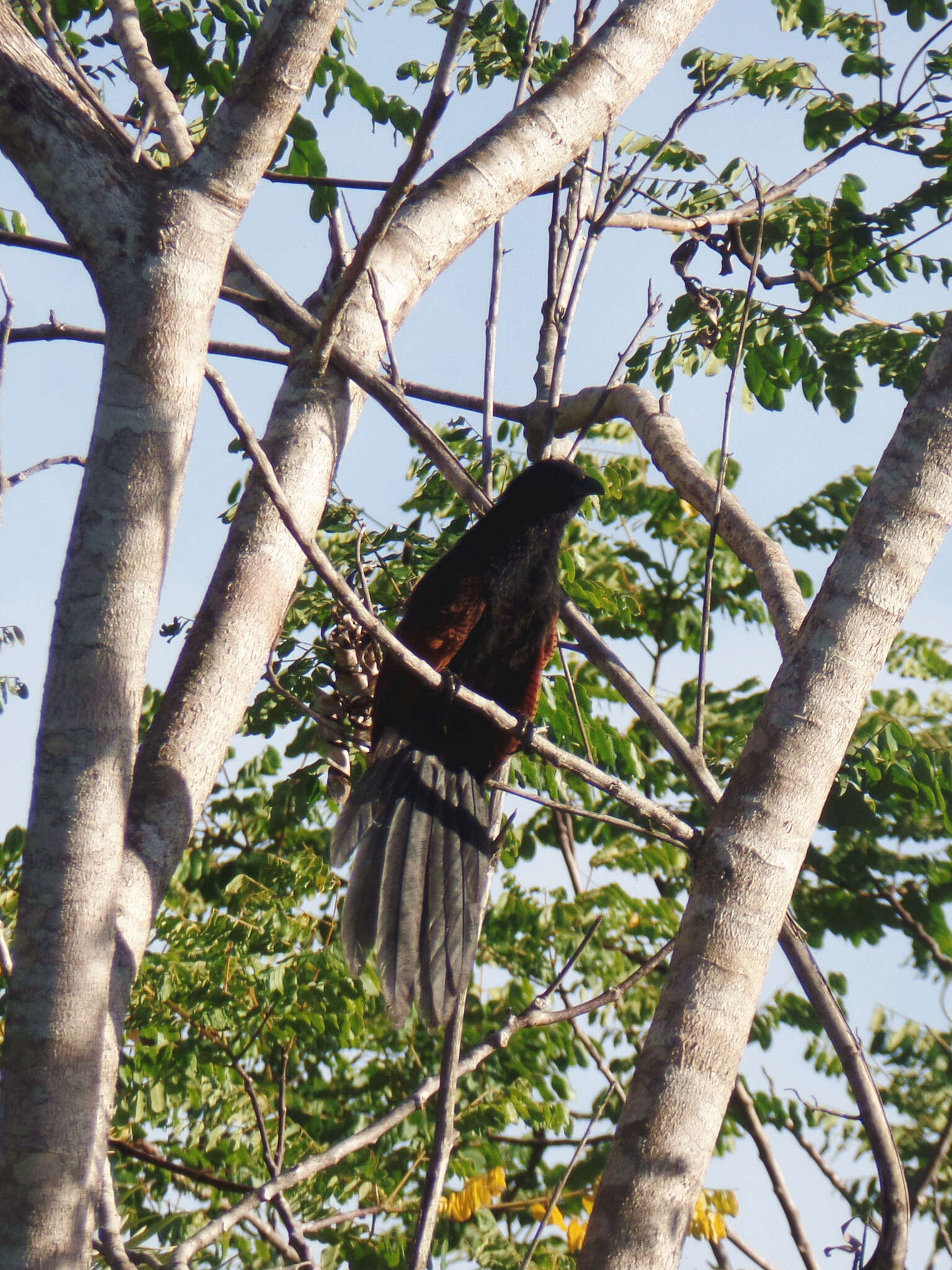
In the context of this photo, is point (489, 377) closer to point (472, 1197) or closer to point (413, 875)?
point (413, 875)

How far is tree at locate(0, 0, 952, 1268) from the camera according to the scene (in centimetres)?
174

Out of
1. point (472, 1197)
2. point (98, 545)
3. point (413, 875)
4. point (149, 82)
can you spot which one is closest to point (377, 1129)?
point (413, 875)

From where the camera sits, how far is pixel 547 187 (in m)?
3.89

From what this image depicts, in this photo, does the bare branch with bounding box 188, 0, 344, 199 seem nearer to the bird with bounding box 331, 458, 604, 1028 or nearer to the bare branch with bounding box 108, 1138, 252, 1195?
the bird with bounding box 331, 458, 604, 1028

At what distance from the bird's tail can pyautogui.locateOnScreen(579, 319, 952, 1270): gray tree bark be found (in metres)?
0.87

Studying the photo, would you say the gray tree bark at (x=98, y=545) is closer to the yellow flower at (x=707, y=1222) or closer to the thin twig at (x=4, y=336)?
the thin twig at (x=4, y=336)

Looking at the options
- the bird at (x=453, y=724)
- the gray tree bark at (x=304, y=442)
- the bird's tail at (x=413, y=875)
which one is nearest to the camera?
the gray tree bark at (x=304, y=442)

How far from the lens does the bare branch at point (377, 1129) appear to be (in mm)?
2104

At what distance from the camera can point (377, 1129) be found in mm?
2285

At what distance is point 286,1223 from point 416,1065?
2476 millimetres

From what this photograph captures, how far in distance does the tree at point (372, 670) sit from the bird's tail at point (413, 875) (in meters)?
0.37

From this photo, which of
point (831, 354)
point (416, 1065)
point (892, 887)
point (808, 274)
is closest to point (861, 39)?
point (808, 274)

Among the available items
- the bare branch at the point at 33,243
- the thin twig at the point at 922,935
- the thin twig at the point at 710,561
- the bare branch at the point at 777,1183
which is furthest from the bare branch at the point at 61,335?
the thin twig at the point at 922,935

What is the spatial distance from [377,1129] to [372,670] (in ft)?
5.00
